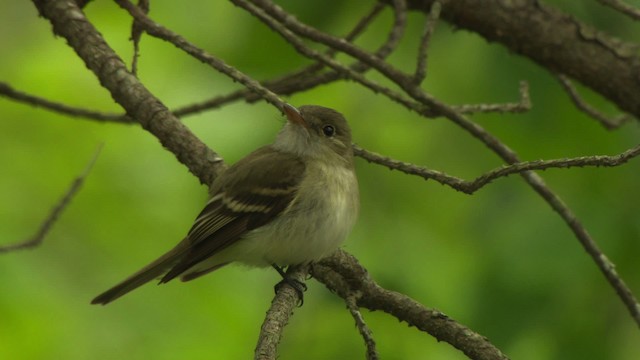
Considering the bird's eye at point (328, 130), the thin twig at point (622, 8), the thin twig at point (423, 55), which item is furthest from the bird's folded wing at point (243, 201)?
the thin twig at point (622, 8)

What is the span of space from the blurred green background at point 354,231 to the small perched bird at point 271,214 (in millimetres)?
315

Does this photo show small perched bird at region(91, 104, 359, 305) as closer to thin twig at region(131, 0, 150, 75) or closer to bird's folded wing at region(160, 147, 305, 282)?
bird's folded wing at region(160, 147, 305, 282)

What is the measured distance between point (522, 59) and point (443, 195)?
0.84m

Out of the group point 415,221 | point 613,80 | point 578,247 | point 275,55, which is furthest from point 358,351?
point 613,80

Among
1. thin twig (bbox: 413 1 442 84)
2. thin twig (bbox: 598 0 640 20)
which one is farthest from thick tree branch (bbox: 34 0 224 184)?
thin twig (bbox: 598 0 640 20)

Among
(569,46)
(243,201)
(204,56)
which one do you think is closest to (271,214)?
(243,201)

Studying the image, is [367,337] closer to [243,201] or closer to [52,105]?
[243,201]

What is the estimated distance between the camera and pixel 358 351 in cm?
509

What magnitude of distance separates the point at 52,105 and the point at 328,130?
1393 mm

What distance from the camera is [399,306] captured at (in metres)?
4.02

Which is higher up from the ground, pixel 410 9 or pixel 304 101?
pixel 410 9

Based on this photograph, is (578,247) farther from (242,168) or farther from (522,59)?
(242,168)

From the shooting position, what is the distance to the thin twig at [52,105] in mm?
4957

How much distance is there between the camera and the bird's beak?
16.0 ft
